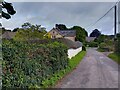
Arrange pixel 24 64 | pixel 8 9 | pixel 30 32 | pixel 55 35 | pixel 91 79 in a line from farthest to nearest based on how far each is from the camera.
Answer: pixel 55 35
pixel 30 32
pixel 91 79
pixel 8 9
pixel 24 64

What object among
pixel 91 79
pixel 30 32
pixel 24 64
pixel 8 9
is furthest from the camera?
pixel 30 32

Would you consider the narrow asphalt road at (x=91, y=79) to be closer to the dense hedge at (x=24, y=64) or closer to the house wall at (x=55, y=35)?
the dense hedge at (x=24, y=64)

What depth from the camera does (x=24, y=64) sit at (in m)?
10.4

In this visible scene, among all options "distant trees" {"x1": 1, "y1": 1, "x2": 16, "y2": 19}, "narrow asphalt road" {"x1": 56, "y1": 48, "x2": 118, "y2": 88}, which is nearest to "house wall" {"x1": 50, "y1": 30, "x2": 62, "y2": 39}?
"narrow asphalt road" {"x1": 56, "y1": 48, "x2": 118, "y2": 88}

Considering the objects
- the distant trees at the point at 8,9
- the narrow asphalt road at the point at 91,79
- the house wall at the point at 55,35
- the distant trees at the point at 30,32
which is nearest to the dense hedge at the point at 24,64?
the narrow asphalt road at the point at 91,79

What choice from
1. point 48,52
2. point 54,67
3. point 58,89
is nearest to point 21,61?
point 58,89

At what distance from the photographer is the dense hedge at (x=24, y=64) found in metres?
8.73

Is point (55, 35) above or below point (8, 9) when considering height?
above

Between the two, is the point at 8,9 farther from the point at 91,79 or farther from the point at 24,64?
the point at 91,79

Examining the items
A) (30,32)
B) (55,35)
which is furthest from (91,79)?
(55,35)

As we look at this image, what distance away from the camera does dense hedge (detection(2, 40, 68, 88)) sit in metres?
8.73

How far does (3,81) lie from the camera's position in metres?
8.37

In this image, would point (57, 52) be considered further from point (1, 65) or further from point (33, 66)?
point (1, 65)

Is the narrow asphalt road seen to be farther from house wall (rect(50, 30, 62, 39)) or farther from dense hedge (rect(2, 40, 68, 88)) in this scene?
house wall (rect(50, 30, 62, 39))
